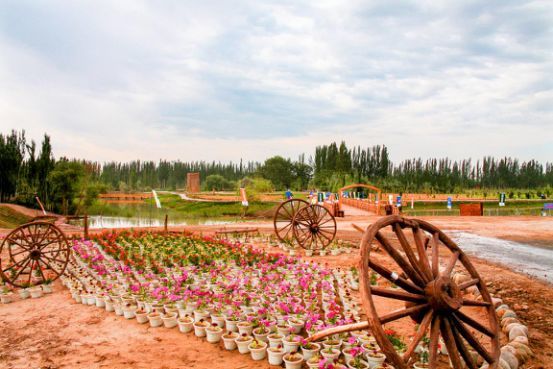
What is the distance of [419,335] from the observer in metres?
3.56

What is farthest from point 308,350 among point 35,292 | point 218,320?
point 35,292

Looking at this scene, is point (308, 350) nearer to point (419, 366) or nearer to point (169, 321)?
point (419, 366)

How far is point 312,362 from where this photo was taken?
201 inches

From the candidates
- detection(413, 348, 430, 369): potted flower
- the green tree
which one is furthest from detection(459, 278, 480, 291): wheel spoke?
the green tree

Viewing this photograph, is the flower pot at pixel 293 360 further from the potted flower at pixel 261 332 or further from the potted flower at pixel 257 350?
the potted flower at pixel 261 332

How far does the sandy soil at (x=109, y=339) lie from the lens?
5.62m

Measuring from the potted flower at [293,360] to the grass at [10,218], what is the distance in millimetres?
25833

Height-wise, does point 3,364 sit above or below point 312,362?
below

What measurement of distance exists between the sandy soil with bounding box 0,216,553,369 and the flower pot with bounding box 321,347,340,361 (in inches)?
32.6

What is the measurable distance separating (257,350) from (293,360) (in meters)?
0.59

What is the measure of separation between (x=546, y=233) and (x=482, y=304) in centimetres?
2070

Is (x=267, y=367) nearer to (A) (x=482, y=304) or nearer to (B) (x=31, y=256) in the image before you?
(A) (x=482, y=304)

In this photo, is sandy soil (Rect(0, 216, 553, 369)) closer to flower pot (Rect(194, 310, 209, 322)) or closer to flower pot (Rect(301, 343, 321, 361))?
flower pot (Rect(194, 310, 209, 322))

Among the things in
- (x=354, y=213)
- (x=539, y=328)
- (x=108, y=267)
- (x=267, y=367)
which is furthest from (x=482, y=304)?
(x=354, y=213)
